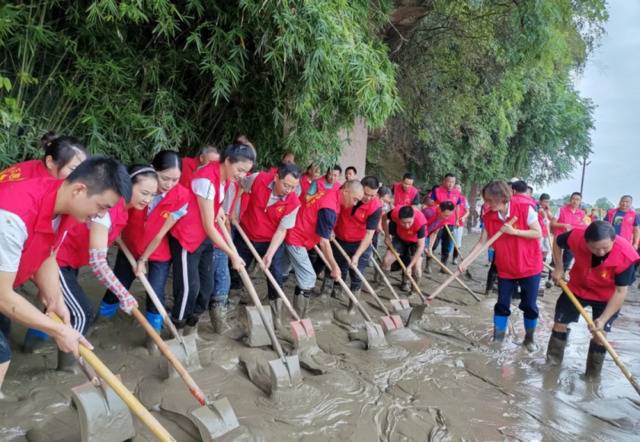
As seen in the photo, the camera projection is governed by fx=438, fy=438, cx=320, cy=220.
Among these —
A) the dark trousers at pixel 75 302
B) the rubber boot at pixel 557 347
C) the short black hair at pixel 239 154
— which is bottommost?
the rubber boot at pixel 557 347

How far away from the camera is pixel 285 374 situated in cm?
300

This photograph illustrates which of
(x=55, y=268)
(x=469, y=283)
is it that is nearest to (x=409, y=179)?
(x=469, y=283)

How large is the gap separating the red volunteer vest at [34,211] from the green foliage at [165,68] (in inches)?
75.4

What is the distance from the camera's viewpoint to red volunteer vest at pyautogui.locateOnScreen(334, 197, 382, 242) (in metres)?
5.08

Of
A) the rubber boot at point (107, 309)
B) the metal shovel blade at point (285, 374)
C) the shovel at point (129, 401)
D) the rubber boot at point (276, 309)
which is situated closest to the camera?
the shovel at point (129, 401)

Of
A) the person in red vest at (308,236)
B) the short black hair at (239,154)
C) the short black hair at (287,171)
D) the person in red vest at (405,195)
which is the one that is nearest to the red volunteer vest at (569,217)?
the person in red vest at (405,195)

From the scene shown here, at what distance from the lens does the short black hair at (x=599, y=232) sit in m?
3.27

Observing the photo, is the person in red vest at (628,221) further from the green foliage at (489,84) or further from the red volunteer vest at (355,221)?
the red volunteer vest at (355,221)

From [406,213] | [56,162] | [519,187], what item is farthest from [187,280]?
[519,187]

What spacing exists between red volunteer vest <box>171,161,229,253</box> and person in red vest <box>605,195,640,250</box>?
26.7ft

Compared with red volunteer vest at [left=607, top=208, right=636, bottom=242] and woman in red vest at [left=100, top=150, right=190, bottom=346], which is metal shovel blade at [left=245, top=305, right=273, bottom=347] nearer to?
woman in red vest at [left=100, top=150, right=190, bottom=346]

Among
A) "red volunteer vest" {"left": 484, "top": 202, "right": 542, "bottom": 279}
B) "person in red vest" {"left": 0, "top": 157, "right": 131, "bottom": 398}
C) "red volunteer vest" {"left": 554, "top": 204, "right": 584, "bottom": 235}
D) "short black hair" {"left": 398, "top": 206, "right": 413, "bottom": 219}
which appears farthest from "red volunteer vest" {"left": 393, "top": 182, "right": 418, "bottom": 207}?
"person in red vest" {"left": 0, "top": 157, "right": 131, "bottom": 398}

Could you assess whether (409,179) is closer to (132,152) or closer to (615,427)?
(132,152)

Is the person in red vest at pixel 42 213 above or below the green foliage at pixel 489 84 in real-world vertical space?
below
